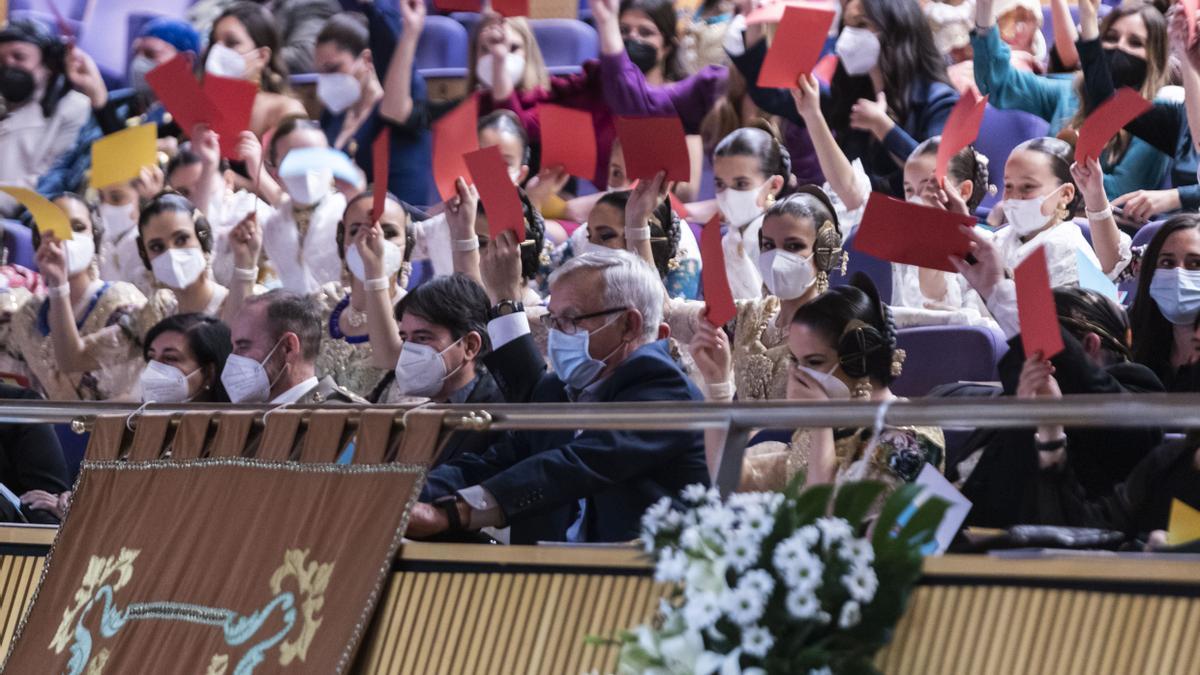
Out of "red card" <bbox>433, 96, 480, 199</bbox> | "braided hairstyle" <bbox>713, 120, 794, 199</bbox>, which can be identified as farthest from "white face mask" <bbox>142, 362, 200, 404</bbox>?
"braided hairstyle" <bbox>713, 120, 794, 199</bbox>

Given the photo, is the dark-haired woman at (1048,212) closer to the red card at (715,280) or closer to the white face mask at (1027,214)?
the white face mask at (1027,214)

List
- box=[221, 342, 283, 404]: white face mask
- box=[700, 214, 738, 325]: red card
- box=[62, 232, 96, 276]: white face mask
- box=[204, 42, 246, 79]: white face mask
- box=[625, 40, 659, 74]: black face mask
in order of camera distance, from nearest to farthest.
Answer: box=[700, 214, 738, 325]: red card
box=[221, 342, 283, 404]: white face mask
box=[62, 232, 96, 276]: white face mask
box=[625, 40, 659, 74]: black face mask
box=[204, 42, 246, 79]: white face mask

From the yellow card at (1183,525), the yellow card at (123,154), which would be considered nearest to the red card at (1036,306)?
the yellow card at (1183,525)

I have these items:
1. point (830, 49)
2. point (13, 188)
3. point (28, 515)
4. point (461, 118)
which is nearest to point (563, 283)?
point (461, 118)

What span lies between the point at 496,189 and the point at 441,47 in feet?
12.1

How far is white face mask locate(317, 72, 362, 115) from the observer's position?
665 cm

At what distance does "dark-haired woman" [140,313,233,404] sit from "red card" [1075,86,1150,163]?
2.33 meters

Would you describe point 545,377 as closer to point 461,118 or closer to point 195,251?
point 461,118

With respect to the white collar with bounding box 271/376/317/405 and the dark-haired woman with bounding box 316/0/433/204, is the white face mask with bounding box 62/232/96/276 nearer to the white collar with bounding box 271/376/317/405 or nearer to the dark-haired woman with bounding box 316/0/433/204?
the dark-haired woman with bounding box 316/0/433/204

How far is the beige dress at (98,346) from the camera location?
569 cm

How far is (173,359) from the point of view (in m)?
4.42

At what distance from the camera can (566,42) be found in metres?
7.55

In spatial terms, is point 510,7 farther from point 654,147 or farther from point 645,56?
point 645,56

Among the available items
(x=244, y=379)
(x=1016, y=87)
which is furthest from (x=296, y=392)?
(x=1016, y=87)
